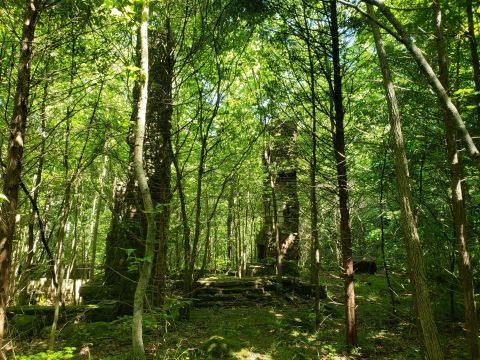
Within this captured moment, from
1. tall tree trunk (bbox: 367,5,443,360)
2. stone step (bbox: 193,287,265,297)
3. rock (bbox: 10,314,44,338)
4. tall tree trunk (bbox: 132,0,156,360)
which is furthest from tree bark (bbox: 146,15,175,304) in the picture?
stone step (bbox: 193,287,265,297)

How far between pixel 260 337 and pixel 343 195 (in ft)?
11.6

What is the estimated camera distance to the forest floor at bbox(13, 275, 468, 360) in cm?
559

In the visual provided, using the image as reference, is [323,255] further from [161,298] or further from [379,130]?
[161,298]

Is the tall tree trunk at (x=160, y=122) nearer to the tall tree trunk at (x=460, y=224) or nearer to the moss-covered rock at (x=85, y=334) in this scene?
the moss-covered rock at (x=85, y=334)

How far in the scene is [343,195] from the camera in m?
6.10

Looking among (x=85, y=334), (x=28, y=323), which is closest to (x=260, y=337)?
(x=85, y=334)

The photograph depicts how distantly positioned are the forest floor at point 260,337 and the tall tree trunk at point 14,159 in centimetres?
128

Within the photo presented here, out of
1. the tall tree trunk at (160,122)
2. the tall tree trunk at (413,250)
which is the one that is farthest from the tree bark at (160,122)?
the tall tree trunk at (413,250)

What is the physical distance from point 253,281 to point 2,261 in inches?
372

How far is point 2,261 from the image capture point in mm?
2900

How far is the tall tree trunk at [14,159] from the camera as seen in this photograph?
292cm

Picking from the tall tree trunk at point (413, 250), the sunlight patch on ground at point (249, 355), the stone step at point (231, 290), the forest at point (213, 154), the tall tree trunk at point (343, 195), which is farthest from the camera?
the stone step at point (231, 290)

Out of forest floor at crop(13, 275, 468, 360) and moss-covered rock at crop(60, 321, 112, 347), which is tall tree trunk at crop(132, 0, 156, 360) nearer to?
forest floor at crop(13, 275, 468, 360)

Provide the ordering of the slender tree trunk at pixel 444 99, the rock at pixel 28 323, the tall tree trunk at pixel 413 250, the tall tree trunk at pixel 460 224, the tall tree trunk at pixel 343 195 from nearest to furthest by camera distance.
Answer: the slender tree trunk at pixel 444 99 → the tall tree trunk at pixel 413 250 → the tall tree trunk at pixel 460 224 → the tall tree trunk at pixel 343 195 → the rock at pixel 28 323
